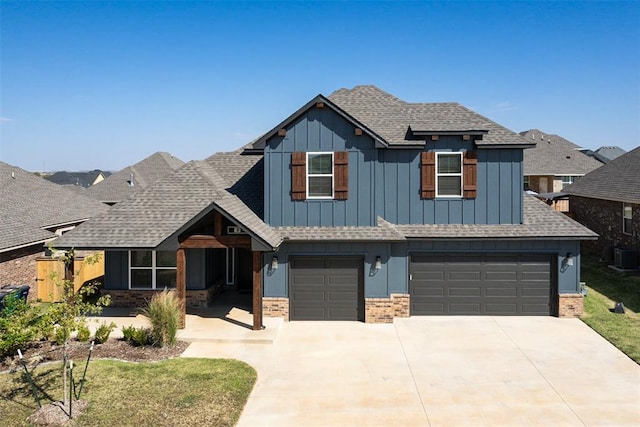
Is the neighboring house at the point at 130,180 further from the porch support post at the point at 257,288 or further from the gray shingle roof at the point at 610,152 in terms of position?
the gray shingle roof at the point at 610,152

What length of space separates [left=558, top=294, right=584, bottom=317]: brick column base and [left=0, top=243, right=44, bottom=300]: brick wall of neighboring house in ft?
58.5

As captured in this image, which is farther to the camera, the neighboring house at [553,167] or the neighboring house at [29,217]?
the neighboring house at [553,167]

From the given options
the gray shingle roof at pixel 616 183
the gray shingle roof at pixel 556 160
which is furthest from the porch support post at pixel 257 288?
the gray shingle roof at pixel 556 160

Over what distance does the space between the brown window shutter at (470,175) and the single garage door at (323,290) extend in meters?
4.30

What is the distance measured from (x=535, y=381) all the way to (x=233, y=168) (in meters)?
12.4

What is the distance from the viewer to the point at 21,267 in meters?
15.5

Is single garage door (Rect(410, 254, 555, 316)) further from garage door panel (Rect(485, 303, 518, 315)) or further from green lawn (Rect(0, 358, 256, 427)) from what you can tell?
green lawn (Rect(0, 358, 256, 427))

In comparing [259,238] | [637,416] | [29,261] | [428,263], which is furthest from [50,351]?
[637,416]

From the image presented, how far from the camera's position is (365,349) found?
11062mm

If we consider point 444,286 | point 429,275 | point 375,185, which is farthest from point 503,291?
point 375,185

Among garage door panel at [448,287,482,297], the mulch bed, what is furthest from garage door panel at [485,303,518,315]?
the mulch bed

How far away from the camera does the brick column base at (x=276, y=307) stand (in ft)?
43.8

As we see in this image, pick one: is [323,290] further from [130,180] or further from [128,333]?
[130,180]

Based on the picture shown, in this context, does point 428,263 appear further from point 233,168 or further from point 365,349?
point 233,168
